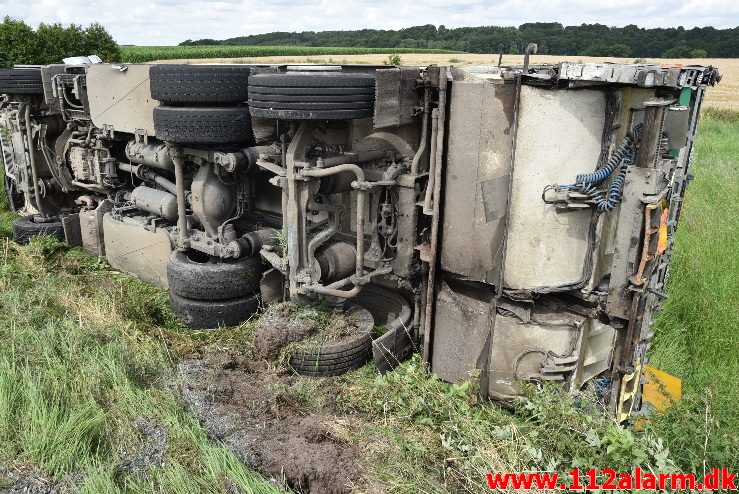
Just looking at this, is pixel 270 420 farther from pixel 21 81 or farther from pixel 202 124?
pixel 21 81

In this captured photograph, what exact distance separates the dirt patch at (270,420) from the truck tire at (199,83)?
1.90 m

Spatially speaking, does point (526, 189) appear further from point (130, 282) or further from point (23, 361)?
point (130, 282)

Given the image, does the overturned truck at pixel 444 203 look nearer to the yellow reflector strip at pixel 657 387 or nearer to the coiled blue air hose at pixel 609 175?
the coiled blue air hose at pixel 609 175

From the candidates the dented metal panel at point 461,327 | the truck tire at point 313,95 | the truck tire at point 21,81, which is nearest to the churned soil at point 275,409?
the dented metal panel at point 461,327

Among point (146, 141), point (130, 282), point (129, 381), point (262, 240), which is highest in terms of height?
point (146, 141)

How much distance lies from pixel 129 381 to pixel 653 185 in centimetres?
329

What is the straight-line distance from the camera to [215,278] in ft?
17.0

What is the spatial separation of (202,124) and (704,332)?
15.0ft

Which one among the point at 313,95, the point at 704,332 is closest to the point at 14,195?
the point at 313,95

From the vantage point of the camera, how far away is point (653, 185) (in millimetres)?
3227

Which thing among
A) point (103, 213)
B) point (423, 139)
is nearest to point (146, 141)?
point (103, 213)

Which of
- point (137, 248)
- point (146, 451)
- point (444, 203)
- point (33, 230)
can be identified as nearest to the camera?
point (146, 451)

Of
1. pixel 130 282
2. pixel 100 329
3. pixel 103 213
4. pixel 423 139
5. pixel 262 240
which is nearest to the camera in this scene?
pixel 423 139

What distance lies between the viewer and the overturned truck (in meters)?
3.45
